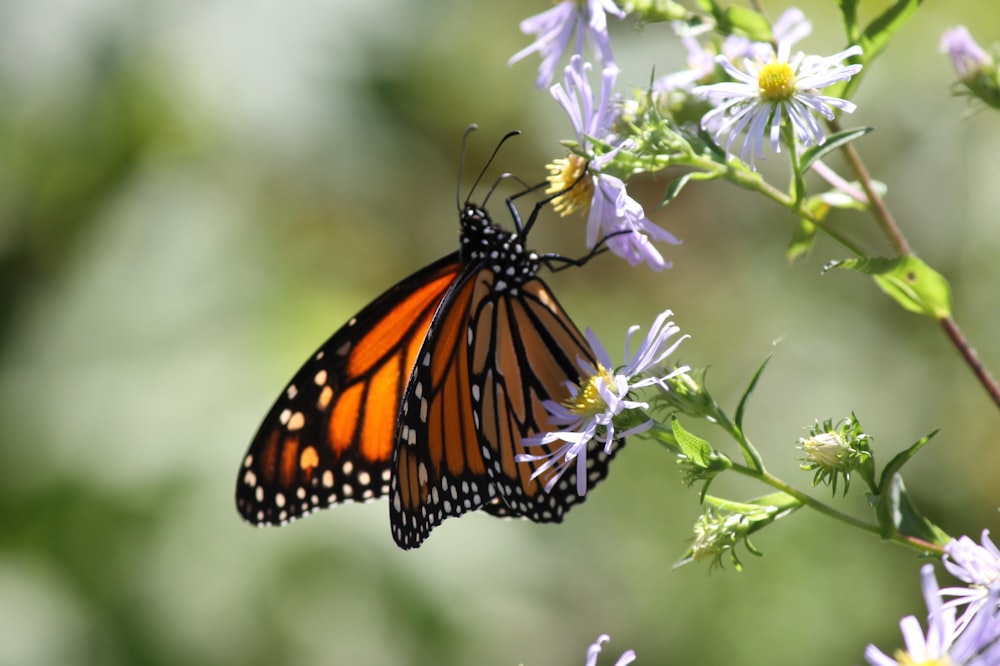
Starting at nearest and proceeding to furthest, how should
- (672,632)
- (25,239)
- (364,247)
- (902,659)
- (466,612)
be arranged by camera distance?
(902,659), (466,612), (672,632), (25,239), (364,247)

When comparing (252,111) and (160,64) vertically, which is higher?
(160,64)

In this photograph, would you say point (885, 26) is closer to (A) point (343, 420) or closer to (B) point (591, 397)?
(B) point (591, 397)

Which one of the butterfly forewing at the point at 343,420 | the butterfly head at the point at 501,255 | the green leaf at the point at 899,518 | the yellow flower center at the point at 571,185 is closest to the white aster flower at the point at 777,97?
the yellow flower center at the point at 571,185

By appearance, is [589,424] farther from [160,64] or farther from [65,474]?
[160,64]

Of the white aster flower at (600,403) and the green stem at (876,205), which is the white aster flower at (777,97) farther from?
the white aster flower at (600,403)

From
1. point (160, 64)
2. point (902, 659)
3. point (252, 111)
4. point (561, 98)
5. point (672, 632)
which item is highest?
point (160, 64)

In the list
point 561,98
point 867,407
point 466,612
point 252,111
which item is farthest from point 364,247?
point 561,98

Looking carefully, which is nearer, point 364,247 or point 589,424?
point 589,424
